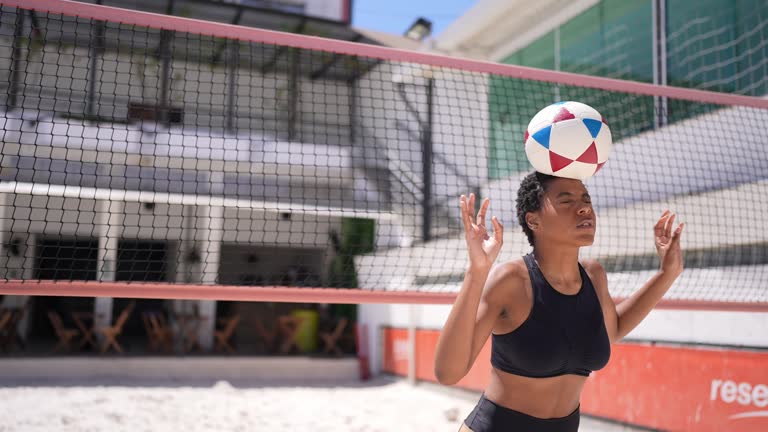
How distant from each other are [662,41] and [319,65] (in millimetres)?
9250

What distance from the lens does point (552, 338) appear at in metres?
1.97

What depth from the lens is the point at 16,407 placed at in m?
6.93

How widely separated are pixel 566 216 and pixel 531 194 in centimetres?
15

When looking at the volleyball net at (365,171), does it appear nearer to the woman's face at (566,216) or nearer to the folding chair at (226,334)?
the woman's face at (566,216)

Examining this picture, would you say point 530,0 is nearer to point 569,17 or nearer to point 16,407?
point 569,17

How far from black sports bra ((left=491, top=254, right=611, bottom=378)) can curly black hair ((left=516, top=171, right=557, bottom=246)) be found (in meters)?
0.15

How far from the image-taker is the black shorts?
200cm

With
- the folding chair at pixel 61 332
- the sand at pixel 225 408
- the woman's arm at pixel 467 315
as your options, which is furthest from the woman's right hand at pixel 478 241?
the folding chair at pixel 61 332

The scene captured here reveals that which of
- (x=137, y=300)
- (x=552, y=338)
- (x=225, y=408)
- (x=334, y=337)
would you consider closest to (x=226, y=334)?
(x=334, y=337)

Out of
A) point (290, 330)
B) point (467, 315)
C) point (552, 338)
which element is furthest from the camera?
point (290, 330)

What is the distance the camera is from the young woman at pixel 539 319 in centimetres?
193

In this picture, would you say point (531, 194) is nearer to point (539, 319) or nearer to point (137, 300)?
point (539, 319)

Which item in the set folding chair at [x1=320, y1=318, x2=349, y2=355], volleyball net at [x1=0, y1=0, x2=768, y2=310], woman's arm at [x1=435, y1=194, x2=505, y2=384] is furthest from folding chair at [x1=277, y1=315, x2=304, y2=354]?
woman's arm at [x1=435, y1=194, x2=505, y2=384]

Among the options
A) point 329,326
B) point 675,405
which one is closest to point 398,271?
point 329,326
